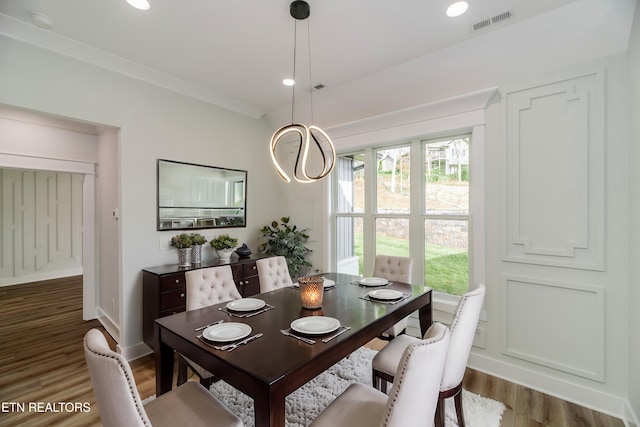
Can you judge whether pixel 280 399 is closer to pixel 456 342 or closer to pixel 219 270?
pixel 456 342

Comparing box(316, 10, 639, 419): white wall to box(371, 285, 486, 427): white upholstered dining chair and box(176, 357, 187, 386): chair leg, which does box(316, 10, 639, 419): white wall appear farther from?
box(176, 357, 187, 386): chair leg

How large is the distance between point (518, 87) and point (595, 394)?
2.61m

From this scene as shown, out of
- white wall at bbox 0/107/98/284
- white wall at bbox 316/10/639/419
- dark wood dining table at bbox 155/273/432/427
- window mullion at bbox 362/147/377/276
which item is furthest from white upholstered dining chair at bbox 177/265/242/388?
white wall at bbox 0/107/98/284

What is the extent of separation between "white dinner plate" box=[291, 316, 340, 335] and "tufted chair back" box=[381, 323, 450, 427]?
52cm

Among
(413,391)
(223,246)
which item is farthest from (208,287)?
(413,391)

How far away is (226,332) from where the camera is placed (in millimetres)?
1565

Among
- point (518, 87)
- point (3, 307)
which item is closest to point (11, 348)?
point (3, 307)

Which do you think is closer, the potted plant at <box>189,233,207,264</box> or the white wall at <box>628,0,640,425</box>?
the white wall at <box>628,0,640,425</box>

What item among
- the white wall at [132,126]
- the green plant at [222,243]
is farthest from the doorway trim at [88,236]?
the green plant at [222,243]

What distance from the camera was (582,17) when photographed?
210cm

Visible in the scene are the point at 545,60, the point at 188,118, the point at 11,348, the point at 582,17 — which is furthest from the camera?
the point at 188,118

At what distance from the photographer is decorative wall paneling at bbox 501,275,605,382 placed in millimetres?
2262

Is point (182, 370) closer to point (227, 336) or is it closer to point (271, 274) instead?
point (227, 336)

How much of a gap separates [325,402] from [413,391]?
144 centimetres
